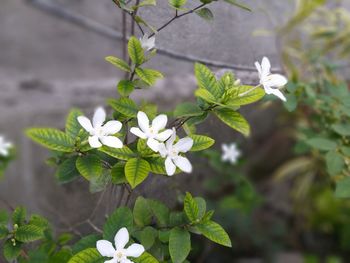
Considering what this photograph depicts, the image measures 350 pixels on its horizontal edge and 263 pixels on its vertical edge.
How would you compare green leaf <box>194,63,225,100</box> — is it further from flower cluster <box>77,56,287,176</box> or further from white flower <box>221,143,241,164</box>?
white flower <box>221,143,241,164</box>

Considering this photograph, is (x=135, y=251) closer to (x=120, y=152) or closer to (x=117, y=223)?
(x=117, y=223)

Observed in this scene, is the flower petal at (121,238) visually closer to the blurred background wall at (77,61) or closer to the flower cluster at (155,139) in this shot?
the flower cluster at (155,139)

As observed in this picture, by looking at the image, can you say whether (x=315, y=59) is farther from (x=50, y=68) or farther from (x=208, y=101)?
(x=50, y=68)

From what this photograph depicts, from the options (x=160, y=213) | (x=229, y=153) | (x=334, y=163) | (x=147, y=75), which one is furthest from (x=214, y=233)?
(x=229, y=153)

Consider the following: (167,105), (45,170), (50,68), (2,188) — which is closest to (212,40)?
(167,105)

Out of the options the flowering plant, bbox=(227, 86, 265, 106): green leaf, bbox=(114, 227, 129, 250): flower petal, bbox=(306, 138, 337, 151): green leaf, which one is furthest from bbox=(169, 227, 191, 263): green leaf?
bbox=(306, 138, 337, 151): green leaf

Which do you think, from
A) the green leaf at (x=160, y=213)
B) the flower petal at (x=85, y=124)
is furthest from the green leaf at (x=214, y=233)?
the flower petal at (x=85, y=124)
